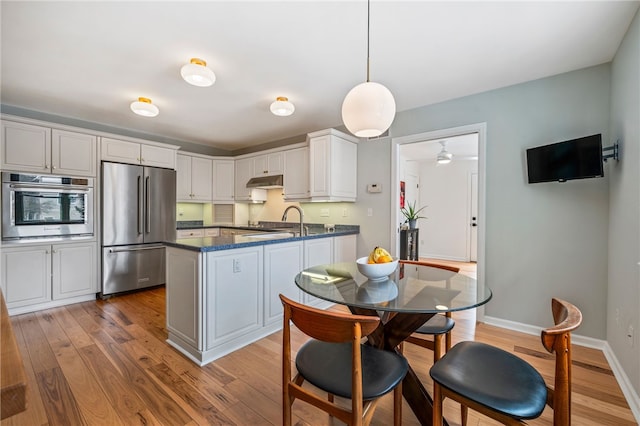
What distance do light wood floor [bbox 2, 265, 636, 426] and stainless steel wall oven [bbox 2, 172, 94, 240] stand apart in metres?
1.02

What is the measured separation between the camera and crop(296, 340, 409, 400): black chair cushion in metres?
1.16

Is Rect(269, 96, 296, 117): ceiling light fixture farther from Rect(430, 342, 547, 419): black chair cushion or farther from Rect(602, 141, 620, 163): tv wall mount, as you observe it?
Rect(602, 141, 620, 163): tv wall mount

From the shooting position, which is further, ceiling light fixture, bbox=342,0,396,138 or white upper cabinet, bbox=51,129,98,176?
white upper cabinet, bbox=51,129,98,176

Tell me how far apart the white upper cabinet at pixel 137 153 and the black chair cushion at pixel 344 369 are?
3.88m

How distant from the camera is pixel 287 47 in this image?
87.3 inches

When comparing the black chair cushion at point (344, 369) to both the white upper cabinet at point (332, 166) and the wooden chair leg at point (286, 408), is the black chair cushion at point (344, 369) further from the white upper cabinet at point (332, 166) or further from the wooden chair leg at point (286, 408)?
the white upper cabinet at point (332, 166)

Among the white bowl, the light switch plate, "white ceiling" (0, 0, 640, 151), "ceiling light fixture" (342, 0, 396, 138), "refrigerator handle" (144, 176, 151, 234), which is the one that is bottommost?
the white bowl

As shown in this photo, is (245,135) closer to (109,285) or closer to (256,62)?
(256,62)

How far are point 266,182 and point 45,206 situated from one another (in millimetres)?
2724

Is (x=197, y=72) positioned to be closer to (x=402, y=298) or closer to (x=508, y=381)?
(x=402, y=298)

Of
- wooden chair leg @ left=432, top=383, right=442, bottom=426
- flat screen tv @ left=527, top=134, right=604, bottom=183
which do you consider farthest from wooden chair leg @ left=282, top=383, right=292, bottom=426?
flat screen tv @ left=527, top=134, right=604, bottom=183

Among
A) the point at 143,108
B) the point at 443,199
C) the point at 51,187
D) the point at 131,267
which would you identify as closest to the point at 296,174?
the point at 143,108

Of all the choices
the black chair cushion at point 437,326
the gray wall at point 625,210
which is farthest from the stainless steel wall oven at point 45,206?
the gray wall at point 625,210

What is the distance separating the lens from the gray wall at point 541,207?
2463 millimetres
